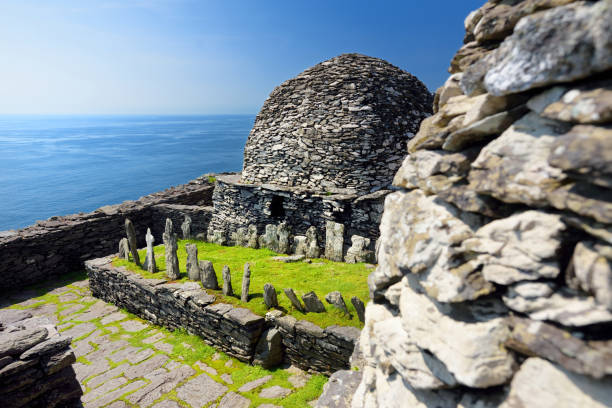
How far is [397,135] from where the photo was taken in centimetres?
1104

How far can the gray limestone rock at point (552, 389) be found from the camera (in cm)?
131

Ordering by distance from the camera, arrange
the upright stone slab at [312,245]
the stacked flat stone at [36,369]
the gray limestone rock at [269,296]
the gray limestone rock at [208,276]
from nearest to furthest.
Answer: the stacked flat stone at [36,369]
the gray limestone rock at [269,296]
the gray limestone rock at [208,276]
the upright stone slab at [312,245]

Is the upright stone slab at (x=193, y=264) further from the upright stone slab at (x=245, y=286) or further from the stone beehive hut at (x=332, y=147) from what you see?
the stone beehive hut at (x=332, y=147)

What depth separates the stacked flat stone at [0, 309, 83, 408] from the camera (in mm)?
3807

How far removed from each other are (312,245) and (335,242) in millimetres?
917

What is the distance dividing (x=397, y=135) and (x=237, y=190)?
6813 mm

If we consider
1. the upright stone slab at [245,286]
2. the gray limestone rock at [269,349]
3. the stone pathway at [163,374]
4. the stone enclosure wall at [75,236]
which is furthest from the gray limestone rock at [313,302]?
the stone enclosure wall at [75,236]

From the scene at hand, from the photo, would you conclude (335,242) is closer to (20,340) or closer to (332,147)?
(332,147)

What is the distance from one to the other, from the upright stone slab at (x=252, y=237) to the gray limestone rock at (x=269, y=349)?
207 inches

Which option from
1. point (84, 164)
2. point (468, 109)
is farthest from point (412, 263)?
point (84, 164)

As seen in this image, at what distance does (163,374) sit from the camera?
6590 millimetres

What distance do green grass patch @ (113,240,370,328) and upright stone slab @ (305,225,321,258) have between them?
0.34 m

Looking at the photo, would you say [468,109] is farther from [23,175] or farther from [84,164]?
[84,164]

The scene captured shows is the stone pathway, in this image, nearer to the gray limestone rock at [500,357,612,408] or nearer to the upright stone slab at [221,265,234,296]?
the upright stone slab at [221,265,234,296]
